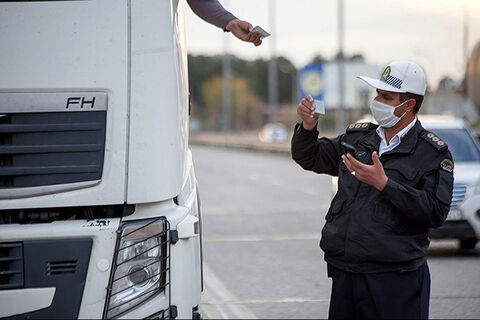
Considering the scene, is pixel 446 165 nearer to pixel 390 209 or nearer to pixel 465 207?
pixel 390 209

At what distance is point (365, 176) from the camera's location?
4758 mm

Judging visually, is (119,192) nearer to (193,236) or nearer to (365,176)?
(193,236)

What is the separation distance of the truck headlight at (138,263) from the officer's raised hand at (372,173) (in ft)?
3.29

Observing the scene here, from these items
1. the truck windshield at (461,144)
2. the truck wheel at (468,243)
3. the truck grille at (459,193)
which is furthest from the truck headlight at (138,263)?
the truck windshield at (461,144)

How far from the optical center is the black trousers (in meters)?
5.00

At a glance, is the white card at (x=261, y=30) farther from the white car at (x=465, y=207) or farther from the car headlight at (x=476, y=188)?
the car headlight at (x=476, y=188)

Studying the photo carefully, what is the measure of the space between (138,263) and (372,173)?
1.25m

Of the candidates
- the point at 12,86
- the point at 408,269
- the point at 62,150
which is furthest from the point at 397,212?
the point at 12,86

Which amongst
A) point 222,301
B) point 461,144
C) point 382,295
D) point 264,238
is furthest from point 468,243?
point 382,295

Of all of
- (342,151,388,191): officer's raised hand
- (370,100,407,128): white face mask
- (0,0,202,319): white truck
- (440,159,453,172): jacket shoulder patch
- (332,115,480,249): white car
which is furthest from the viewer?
(332,115,480,249): white car

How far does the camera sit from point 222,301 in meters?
9.82

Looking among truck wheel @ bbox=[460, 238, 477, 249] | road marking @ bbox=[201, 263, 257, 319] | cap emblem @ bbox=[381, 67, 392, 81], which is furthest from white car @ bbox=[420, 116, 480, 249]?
cap emblem @ bbox=[381, 67, 392, 81]

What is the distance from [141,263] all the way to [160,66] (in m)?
1.01

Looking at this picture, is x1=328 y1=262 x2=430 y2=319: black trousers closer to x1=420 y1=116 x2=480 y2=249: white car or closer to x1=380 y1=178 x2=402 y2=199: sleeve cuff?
x1=380 y1=178 x2=402 y2=199: sleeve cuff
